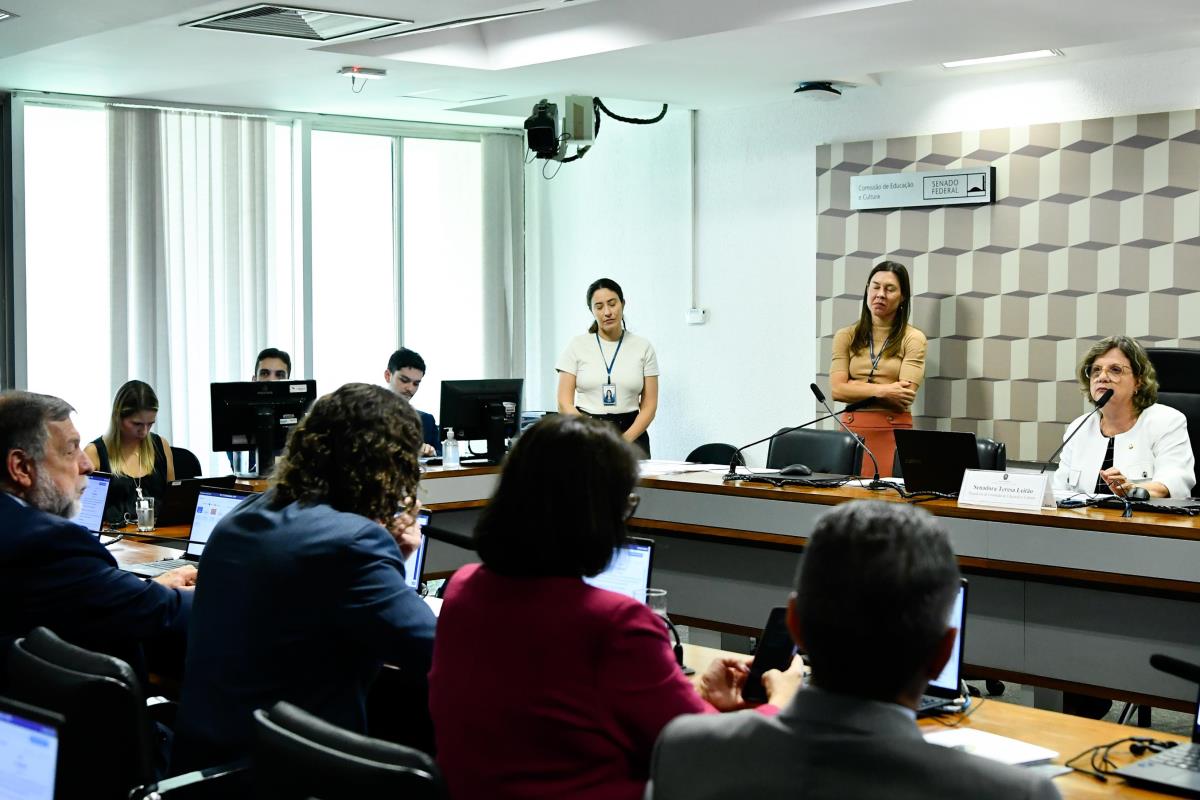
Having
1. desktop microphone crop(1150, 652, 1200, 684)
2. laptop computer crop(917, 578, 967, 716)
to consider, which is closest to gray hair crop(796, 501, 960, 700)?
desktop microphone crop(1150, 652, 1200, 684)

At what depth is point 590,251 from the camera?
8633mm

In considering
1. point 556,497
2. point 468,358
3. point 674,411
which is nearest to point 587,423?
point 556,497

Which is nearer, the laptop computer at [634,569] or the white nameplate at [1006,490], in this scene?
the laptop computer at [634,569]

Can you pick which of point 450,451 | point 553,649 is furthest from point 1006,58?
point 553,649

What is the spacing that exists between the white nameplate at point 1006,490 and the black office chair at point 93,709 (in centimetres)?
279

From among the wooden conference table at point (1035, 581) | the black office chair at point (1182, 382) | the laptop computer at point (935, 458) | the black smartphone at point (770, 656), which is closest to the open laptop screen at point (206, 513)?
the wooden conference table at point (1035, 581)

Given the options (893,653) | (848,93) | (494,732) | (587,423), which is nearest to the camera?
(893,653)

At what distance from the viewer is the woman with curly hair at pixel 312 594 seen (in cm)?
240

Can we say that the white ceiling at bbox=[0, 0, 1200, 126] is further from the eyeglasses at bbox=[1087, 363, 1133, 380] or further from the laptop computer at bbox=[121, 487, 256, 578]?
the laptop computer at bbox=[121, 487, 256, 578]

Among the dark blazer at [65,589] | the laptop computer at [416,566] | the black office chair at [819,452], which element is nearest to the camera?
the dark blazer at [65,589]

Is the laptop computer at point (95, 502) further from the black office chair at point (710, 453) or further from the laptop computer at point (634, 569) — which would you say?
the black office chair at point (710, 453)

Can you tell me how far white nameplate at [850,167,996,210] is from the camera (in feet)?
21.8

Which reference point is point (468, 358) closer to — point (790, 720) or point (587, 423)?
point (587, 423)

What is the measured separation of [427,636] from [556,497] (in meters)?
0.59
